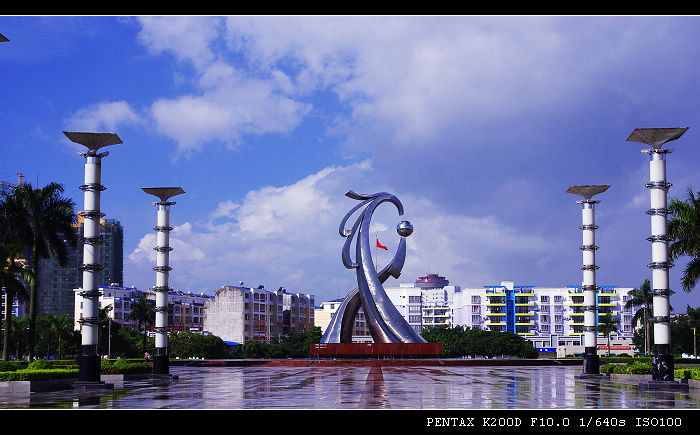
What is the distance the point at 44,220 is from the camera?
35375 mm

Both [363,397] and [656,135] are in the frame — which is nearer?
[363,397]

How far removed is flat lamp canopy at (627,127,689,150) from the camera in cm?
2278

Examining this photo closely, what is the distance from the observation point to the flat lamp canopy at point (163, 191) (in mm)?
31141

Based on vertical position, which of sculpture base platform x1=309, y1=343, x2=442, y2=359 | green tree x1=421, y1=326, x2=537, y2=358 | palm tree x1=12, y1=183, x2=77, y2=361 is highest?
palm tree x1=12, y1=183, x2=77, y2=361

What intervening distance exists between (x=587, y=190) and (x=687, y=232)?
14.9ft

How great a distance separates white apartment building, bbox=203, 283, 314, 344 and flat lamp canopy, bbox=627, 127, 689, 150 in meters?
84.0

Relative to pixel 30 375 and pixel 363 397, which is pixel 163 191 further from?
pixel 363 397

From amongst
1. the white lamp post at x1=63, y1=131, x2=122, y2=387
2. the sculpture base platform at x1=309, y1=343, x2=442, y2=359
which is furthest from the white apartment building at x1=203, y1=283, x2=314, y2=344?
the white lamp post at x1=63, y1=131, x2=122, y2=387

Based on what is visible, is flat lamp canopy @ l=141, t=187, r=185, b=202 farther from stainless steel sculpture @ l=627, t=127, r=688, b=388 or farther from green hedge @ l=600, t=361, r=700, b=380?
green hedge @ l=600, t=361, r=700, b=380

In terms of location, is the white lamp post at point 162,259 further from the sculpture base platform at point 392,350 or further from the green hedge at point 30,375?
the sculpture base platform at point 392,350

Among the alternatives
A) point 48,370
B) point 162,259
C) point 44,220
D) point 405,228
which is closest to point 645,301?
point 405,228

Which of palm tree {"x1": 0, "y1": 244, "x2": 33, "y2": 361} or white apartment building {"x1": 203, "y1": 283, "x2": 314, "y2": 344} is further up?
palm tree {"x1": 0, "y1": 244, "x2": 33, "y2": 361}
